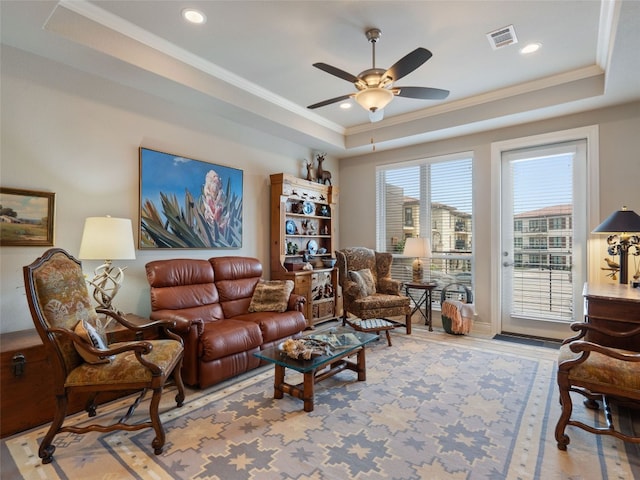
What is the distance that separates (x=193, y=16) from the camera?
2701 mm

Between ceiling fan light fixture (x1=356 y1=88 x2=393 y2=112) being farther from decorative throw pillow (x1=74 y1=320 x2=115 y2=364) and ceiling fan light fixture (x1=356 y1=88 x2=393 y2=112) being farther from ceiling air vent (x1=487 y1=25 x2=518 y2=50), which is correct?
decorative throw pillow (x1=74 y1=320 x2=115 y2=364)

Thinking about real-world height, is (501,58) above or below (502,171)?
above

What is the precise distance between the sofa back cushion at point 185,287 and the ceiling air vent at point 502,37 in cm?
355

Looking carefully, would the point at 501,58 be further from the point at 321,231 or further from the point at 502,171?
the point at 321,231

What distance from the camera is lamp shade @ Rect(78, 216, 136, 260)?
2672mm

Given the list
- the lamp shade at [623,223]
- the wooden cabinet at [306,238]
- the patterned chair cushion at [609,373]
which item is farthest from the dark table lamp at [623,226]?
the wooden cabinet at [306,238]

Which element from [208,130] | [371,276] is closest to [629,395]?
[371,276]

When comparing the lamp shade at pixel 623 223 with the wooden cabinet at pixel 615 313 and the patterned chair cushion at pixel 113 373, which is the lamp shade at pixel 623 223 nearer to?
the wooden cabinet at pixel 615 313

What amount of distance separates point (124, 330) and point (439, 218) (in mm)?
4347

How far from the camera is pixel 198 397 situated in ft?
8.89

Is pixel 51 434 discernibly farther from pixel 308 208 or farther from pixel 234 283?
pixel 308 208

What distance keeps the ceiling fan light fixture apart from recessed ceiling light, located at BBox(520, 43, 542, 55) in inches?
59.2

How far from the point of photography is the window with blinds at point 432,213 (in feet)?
16.2

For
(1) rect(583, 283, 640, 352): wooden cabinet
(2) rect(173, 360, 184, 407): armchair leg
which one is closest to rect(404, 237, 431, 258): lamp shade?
(1) rect(583, 283, 640, 352): wooden cabinet
